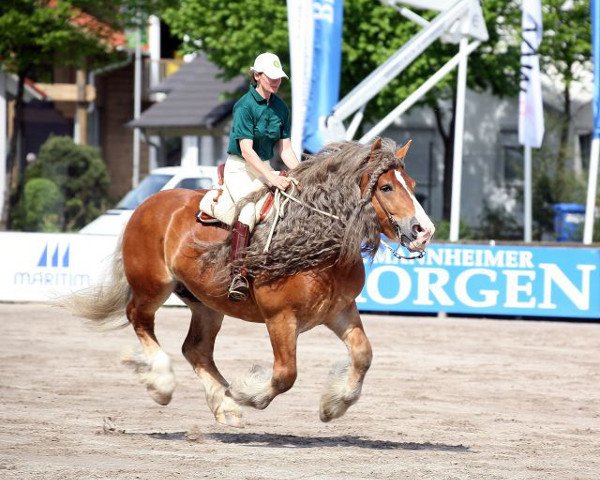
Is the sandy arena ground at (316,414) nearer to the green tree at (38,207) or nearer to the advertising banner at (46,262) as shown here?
the advertising banner at (46,262)

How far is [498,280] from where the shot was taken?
19.8 m

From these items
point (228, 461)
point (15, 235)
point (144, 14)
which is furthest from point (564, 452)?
point (144, 14)

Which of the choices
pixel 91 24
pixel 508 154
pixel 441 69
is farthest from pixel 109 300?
pixel 508 154

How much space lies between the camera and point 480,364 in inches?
589

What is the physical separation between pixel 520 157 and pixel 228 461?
29782 millimetres

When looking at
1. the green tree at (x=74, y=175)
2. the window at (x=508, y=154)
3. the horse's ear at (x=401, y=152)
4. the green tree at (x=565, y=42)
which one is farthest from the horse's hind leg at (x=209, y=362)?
the window at (x=508, y=154)

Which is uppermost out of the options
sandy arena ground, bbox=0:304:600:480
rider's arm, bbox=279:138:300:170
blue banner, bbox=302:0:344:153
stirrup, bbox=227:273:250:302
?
blue banner, bbox=302:0:344:153

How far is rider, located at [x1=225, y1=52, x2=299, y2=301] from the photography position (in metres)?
8.96

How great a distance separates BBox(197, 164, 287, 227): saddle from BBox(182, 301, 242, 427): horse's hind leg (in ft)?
3.01

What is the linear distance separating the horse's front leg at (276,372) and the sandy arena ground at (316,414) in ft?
1.15

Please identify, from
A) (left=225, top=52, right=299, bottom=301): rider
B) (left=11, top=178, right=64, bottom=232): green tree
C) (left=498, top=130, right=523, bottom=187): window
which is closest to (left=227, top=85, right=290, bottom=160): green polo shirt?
Result: (left=225, top=52, right=299, bottom=301): rider

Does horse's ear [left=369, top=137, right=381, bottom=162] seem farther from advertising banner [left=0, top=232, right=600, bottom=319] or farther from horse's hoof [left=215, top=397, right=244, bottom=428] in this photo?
advertising banner [left=0, top=232, right=600, bottom=319]

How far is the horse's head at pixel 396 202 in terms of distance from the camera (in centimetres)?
824

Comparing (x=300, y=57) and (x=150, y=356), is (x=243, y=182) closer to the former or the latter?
(x=150, y=356)
